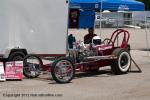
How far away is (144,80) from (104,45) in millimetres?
1933

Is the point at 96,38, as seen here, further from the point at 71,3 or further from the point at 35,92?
the point at 35,92

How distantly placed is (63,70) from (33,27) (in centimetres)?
204

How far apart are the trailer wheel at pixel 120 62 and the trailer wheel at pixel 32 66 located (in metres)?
2.37

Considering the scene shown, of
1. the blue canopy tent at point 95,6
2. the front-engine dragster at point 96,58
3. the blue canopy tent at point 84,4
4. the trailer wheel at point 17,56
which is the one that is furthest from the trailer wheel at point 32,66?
the blue canopy tent at point 84,4

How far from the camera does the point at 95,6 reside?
16516mm

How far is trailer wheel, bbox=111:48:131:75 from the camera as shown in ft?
48.0

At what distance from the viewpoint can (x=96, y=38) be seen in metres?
15.4

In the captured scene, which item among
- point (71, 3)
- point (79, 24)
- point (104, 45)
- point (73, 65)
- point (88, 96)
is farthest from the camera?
point (79, 24)

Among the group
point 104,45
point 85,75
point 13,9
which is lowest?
point 85,75

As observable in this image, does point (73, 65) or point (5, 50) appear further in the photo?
point (5, 50)

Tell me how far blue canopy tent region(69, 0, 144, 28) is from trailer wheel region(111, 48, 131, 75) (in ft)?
7.44

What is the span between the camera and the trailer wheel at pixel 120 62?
576 inches

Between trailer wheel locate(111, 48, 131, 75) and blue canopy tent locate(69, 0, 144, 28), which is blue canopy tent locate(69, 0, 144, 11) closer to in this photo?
blue canopy tent locate(69, 0, 144, 28)

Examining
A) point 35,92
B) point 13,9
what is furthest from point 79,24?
point 35,92
